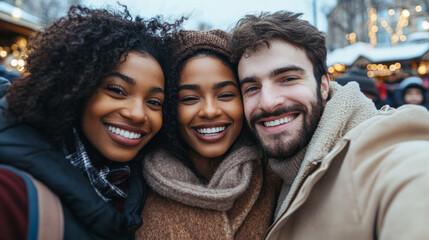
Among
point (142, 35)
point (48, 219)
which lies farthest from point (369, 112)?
point (48, 219)

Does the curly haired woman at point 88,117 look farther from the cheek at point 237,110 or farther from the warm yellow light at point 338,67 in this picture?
the warm yellow light at point 338,67

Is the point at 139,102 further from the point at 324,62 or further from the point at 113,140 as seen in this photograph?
the point at 324,62

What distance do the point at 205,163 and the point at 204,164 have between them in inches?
0.5

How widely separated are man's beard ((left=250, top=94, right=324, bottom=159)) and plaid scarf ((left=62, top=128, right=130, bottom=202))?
0.96 metres

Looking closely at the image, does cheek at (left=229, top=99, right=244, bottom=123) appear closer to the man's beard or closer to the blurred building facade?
the man's beard

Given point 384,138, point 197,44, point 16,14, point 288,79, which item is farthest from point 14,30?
point 384,138

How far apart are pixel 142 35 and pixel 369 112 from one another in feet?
5.08

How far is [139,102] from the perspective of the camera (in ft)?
5.98

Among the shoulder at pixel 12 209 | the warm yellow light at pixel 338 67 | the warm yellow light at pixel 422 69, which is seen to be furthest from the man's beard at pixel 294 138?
the warm yellow light at pixel 422 69

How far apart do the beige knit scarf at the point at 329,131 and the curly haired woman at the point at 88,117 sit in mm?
890

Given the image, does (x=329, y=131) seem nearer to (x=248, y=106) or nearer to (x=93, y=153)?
(x=248, y=106)

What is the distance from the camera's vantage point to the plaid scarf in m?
1.69

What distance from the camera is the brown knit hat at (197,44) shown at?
2.29 metres

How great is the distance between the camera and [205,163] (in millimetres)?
2443
